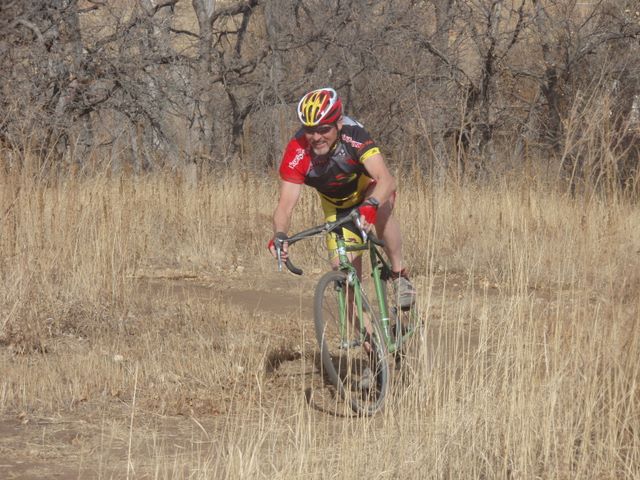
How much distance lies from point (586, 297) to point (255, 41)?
1643 cm

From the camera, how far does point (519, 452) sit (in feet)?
15.0

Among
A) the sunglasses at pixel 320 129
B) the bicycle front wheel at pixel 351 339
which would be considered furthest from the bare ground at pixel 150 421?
the sunglasses at pixel 320 129

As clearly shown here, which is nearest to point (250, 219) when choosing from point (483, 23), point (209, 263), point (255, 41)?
point (209, 263)

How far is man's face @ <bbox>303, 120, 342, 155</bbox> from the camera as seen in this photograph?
248 inches

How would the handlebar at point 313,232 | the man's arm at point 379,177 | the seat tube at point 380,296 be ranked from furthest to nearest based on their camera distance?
the seat tube at point 380,296, the man's arm at point 379,177, the handlebar at point 313,232

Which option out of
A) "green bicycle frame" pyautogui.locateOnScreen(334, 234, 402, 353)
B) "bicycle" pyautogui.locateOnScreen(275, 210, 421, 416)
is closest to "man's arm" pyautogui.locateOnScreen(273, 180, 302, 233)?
"bicycle" pyautogui.locateOnScreen(275, 210, 421, 416)

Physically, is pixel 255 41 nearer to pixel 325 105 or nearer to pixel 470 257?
pixel 470 257

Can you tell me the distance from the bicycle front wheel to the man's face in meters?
0.69

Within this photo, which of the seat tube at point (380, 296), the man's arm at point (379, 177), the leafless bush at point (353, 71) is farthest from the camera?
the leafless bush at point (353, 71)

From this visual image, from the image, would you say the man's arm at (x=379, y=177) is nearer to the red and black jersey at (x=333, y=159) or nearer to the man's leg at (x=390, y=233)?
the red and black jersey at (x=333, y=159)

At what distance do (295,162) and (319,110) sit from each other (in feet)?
1.26

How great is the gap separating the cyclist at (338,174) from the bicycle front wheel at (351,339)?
23cm

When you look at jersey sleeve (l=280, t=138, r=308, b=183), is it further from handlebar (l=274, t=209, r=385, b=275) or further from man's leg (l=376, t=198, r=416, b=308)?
man's leg (l=376, t=198, r=416, b=308)

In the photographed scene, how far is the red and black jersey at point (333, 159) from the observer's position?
6441 mm
